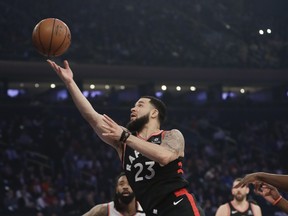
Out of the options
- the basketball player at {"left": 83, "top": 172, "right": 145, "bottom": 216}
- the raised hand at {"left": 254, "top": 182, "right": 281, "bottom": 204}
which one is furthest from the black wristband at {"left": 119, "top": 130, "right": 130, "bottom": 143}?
the basketball player at {"left": 83, "top": 172, "right": 145, "bottom": 216}

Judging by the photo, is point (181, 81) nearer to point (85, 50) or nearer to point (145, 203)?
point (85, 50)

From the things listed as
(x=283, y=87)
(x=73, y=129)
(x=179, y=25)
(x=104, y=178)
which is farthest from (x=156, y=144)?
(x=283, y=87)

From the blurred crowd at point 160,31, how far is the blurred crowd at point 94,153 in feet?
7.00

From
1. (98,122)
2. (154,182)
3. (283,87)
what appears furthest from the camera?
(283,87)

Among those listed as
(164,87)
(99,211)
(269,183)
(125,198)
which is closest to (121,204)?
(125,198)

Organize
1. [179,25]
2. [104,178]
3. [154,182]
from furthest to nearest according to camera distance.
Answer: [179,25] < [104,178] < [154,182]

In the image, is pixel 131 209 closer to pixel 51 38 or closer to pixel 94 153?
pixel 51 38

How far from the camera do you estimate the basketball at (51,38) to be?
5832 millimetres

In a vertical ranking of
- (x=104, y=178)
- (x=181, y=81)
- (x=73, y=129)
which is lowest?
(x=104, y=178)

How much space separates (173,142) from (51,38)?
166 centimetres

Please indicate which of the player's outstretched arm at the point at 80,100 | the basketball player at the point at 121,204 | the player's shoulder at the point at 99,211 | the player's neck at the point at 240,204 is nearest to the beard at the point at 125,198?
the basketball player at the point at 121,204

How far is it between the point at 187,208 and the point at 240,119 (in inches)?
860

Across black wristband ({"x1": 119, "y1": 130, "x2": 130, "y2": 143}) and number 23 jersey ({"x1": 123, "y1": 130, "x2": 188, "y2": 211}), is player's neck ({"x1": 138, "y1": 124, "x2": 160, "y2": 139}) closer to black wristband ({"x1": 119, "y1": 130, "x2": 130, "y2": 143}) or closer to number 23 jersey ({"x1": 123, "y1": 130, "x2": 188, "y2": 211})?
number 23 jersey ({"x1": 123, "y1": 130, "x2": 188, "y2": 211})

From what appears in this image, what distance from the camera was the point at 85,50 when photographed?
23.2 m
